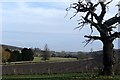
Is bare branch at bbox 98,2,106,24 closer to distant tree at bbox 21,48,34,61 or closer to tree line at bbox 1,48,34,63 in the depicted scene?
tree line at bbox 1,48,34,63

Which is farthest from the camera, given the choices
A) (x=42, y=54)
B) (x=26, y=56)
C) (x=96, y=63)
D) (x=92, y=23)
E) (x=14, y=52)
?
(x=42, y=54)

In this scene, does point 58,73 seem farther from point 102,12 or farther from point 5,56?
point 5,56

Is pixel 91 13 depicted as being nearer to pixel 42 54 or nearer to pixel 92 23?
pixel 92 23

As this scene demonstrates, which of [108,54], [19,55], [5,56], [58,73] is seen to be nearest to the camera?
[108,54]

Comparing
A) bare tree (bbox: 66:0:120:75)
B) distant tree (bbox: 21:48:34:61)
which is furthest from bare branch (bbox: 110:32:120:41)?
distant tree (bbox: 21:48:34:61)

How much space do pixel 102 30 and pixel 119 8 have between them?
236 centimetres

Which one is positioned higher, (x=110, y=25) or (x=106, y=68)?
(x=110, y=25)

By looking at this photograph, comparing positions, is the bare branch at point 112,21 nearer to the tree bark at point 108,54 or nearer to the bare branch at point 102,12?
the bare branch at point 102,12

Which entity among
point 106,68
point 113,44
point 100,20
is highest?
point 100,20

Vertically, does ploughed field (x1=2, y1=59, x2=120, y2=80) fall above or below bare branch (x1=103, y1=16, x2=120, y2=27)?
below

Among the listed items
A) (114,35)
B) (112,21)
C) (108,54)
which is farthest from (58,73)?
(112,21)

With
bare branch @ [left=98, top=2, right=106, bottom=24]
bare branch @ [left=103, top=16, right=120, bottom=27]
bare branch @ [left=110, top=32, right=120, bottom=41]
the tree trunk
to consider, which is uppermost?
bare branch @ [left=98, top=2, right=106, bottom=24]

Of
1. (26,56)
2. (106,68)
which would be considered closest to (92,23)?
(106,68)

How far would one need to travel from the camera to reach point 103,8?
102ft
